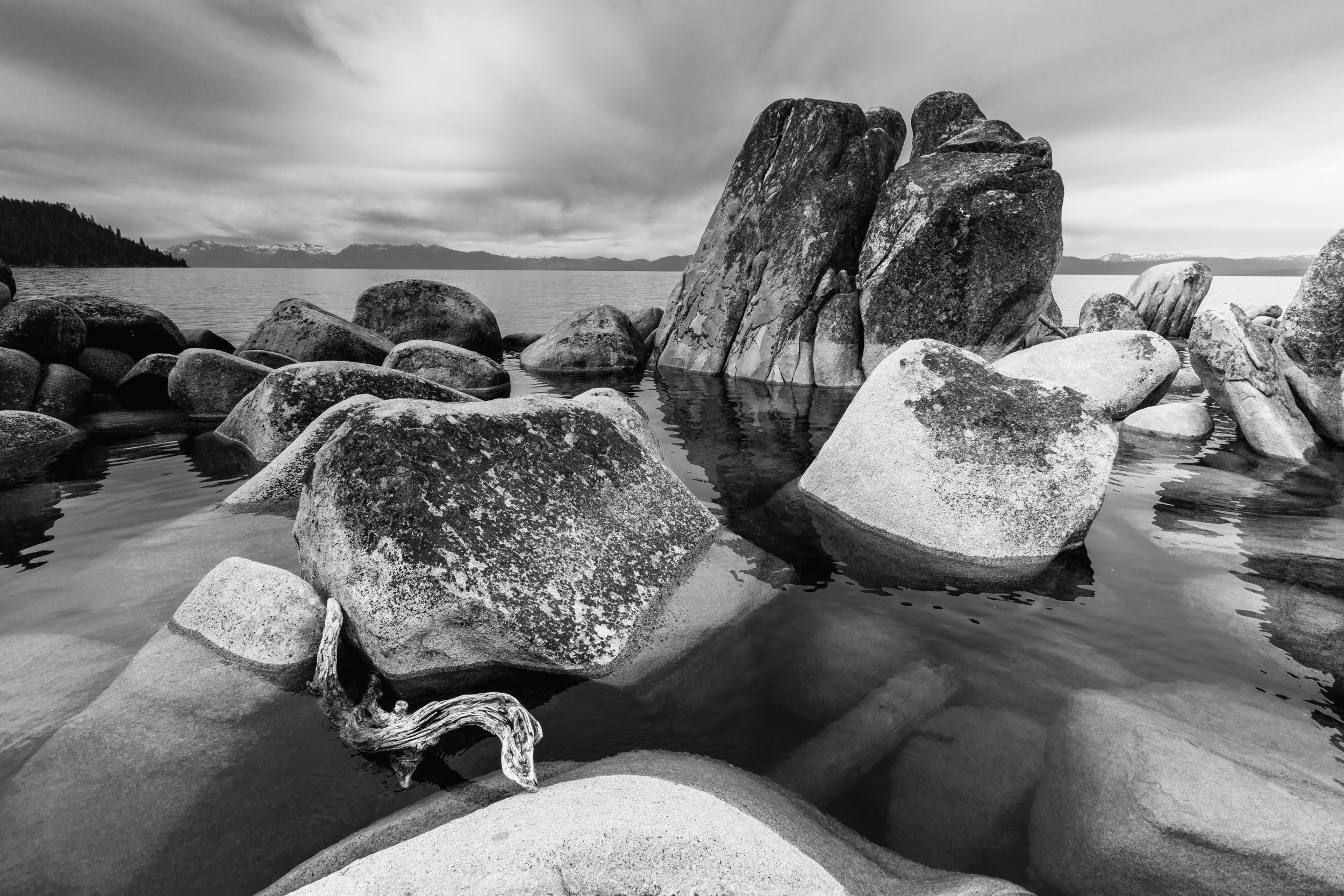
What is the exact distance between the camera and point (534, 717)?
4.82 metres

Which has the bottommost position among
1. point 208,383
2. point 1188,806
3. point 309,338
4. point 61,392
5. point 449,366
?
point 1188,806

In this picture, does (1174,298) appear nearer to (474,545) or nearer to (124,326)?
(474,545)

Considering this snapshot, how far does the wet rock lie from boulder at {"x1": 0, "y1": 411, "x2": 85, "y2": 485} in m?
8.58

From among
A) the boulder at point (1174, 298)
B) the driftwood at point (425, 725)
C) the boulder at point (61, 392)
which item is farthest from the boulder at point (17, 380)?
the boulder at point (1174, 298)

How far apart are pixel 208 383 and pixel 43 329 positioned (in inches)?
218

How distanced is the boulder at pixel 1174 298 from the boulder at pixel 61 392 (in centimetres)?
5024

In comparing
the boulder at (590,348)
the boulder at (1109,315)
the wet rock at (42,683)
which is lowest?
the wet rock at (42,683)

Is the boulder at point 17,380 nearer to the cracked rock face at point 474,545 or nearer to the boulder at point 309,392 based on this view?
the boulder at point 309,392

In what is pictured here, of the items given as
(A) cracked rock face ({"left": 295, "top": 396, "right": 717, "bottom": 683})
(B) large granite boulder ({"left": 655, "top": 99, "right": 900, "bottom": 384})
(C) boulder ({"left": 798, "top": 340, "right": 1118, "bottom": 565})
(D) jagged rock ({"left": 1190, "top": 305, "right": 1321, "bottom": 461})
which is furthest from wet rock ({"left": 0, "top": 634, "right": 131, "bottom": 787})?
(B) large granite boulder ({"left": 655, "top": 99, "right": 900, "bottom": 384})

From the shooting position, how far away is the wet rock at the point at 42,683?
448 centimetres

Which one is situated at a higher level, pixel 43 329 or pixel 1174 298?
pixel 1174 298

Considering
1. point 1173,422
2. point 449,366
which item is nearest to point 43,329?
point 449,366

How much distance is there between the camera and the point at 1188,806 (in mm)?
3793

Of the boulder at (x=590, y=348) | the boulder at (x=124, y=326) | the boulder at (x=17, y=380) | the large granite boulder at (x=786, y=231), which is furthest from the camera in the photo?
the boulder at (x=590, y=348)
